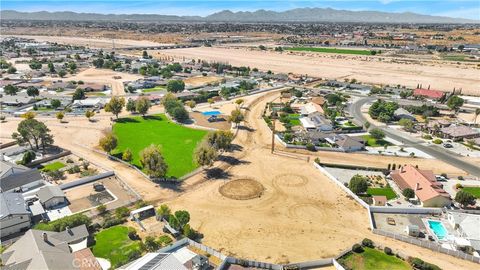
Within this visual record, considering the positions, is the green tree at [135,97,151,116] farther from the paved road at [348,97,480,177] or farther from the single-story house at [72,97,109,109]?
the paved road at [348,97,480,177]

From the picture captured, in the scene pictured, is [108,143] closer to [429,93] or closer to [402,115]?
[402,115]

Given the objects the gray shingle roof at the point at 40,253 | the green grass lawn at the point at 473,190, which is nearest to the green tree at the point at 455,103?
the green grass lawn at the point at 473,190

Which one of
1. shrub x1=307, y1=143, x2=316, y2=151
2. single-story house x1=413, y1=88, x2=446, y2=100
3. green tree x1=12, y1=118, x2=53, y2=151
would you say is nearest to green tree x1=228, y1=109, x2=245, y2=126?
shrub x1=307, y1=143, x2=316, y2=151

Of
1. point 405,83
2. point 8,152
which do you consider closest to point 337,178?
point 8,152

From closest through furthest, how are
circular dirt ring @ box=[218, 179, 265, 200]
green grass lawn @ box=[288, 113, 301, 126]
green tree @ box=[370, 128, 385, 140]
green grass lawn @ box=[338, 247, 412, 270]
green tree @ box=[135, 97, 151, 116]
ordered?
green grass lawn @ box=[338, 247, 412, 270]
circular dirt ring @ box=[218, 179, 265, 200]
green tree @ box=[370, 128, 385, 140]
green grass lawn @ box=[288, 113, 301, 126]
green tree @ box=[135, 97, 151, 116]

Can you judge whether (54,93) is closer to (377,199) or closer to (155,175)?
(155,175)

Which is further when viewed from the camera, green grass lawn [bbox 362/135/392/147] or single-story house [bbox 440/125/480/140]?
single-story house [bbox 440/125/480/140]

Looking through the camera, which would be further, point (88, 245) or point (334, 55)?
point (334, 55)
